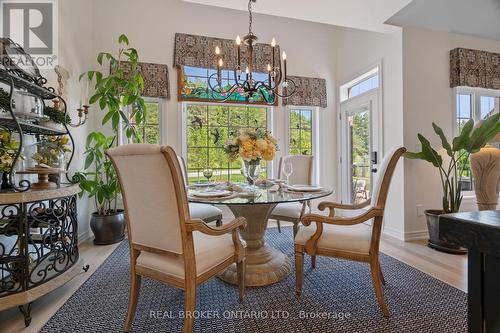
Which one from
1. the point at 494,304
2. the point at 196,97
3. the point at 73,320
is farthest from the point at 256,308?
the point at 196,97

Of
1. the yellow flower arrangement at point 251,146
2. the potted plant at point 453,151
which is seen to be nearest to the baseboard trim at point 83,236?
the yellow flower arrangement at point 251,146

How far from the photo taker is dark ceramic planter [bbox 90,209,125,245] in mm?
3037

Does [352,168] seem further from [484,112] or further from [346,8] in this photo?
[346,8]

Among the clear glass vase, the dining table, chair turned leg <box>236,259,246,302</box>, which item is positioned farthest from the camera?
the clear glass vase

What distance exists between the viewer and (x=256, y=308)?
1735 mm

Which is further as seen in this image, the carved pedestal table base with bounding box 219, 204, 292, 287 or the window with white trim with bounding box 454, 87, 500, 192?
the window with white trim with bounding box 454, 87, 500, 192

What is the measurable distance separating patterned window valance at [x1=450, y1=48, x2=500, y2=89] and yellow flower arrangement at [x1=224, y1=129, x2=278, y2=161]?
2.83m

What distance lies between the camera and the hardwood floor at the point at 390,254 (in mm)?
1649

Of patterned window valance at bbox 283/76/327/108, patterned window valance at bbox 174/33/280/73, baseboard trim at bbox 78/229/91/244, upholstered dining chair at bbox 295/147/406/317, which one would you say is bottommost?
baseboard trim at bbox 78/229/91/244

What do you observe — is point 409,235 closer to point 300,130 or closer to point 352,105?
point 352,105

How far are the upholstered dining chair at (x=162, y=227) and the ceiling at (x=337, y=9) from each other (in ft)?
8.06

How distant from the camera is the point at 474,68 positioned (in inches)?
129

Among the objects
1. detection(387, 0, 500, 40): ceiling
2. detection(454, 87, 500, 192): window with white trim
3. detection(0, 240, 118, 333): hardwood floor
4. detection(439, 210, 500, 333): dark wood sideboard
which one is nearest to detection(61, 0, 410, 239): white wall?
detection(387, 0, 500, 40): ceiling

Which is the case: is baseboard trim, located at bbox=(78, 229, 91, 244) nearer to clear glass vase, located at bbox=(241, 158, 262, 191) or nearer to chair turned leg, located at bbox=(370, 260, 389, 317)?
clear glass vase, located at bbox=(241, 158, 262, 191)
